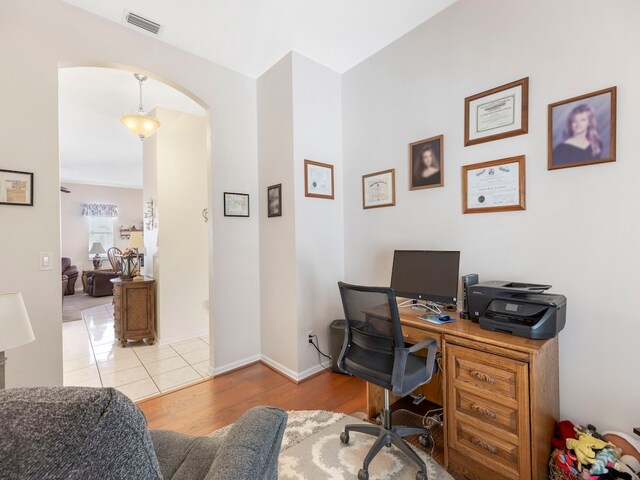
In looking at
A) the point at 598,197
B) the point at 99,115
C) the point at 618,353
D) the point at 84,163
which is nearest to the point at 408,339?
the point at 618,353

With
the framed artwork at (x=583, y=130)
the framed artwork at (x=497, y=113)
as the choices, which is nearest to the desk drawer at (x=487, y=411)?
the framed artwork at (x=583, y=130)

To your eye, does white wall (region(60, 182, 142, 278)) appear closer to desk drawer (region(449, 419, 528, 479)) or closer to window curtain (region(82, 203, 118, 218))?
window curtain (region(82, 203, 118, 218))

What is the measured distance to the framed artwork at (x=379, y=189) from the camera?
264 cm

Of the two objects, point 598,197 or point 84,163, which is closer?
point 598,197

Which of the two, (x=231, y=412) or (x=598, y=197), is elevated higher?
(x=598, y=197)

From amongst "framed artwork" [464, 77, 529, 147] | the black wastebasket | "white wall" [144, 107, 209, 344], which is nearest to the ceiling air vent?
"white wall" [144, 107, 209, 344]

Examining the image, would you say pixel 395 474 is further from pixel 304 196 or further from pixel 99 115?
pixel 99 115

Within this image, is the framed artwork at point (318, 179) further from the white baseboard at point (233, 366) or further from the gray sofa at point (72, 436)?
the gray sofa at point (72, 436)

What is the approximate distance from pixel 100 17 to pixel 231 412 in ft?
10.6

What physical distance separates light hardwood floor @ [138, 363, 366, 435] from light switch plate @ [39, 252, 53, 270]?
128 centimetres

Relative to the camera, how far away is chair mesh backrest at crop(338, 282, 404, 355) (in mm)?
1586

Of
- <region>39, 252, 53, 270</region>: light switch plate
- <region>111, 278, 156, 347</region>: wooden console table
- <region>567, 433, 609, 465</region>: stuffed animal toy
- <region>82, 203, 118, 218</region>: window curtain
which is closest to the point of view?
<region>567, 433, 609, 465</region>: stuffed animal toy

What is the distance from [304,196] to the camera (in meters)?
2.79

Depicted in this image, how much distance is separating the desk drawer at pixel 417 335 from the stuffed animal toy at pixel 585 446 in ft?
2.36
